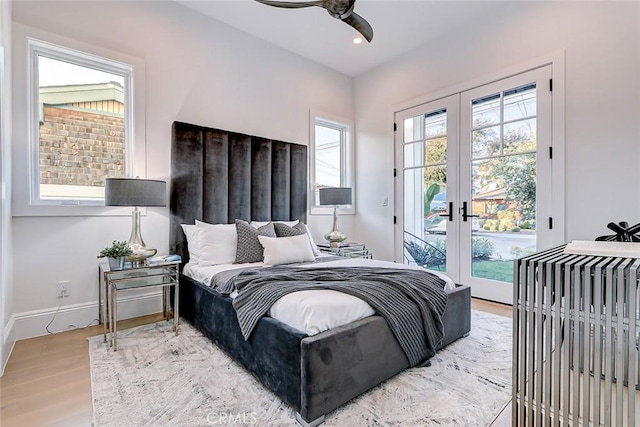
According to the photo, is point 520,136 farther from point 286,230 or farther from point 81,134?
point 81,134

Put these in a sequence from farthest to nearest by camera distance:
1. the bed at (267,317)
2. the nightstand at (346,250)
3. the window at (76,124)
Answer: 1. the nightstand at (346,250)
2. the window at (76,124)
3. the bed at (267,317)

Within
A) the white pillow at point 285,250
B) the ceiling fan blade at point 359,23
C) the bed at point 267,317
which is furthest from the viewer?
the white pillow at point 285,250

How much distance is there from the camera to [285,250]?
2877 millimetres

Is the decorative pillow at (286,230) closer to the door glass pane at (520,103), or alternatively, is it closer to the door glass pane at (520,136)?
the door glass pane at (520,136)

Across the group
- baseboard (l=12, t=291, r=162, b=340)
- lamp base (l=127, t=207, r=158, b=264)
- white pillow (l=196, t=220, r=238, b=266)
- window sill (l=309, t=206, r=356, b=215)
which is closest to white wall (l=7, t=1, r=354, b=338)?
baseboard (l=12, t=291, r=162, b=340)

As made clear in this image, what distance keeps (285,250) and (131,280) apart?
4.09ft

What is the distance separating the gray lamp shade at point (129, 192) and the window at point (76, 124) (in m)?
0.54

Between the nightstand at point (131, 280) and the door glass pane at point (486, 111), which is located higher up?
the door glass pane at point (486, 111)

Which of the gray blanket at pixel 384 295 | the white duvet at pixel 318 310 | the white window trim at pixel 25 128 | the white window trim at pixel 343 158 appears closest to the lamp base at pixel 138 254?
the white window trim at pixel 25 128

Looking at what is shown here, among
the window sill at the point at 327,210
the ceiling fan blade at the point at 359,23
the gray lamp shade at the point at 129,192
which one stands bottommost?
the window sill at the point at 327,210

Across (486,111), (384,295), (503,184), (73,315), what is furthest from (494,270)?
(73,315)

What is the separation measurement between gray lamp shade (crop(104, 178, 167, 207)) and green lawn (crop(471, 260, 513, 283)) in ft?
11.2

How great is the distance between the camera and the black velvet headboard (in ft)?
10.2

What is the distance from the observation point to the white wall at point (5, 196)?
6.36ft
